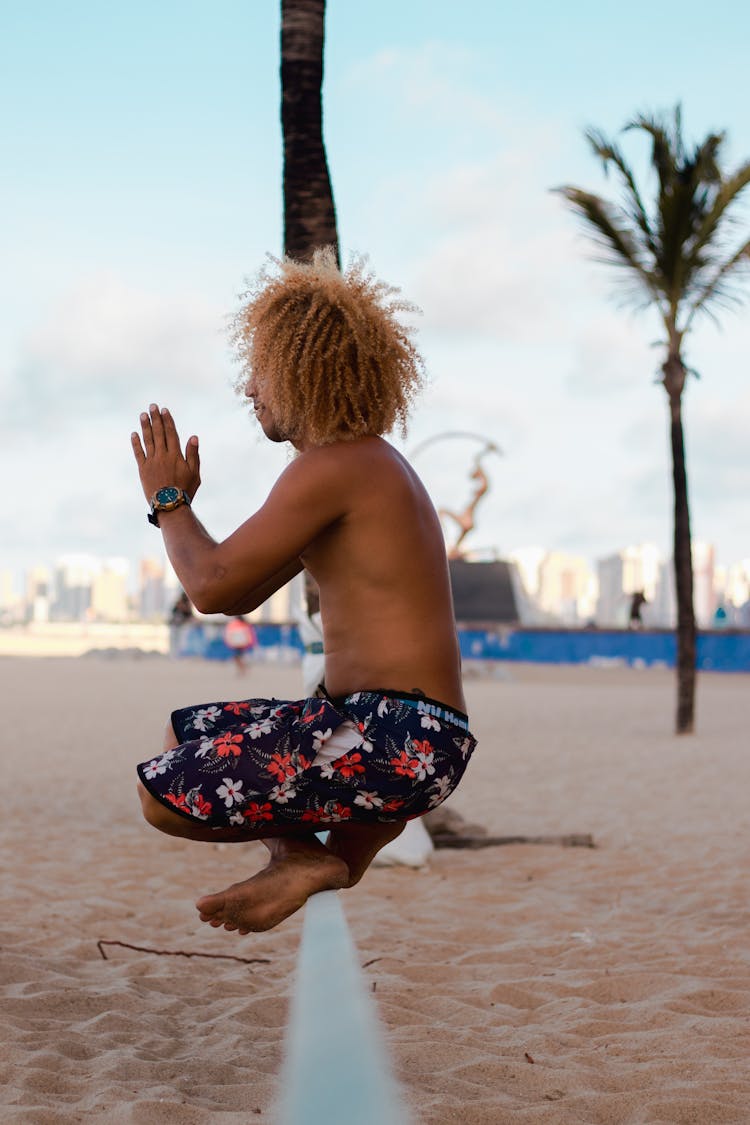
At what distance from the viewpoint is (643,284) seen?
15.2 m

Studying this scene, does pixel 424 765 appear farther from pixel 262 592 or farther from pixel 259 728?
pixel 262 592

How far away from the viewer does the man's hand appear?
8.75ft

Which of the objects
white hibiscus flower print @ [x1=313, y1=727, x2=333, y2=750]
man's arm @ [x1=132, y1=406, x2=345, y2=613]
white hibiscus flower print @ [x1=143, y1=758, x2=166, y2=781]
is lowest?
white hibiscus flower print @ [x1=143, y1=758, x2=166, y2=781]

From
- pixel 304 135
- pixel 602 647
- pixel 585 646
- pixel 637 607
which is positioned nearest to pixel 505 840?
pixel 304 135

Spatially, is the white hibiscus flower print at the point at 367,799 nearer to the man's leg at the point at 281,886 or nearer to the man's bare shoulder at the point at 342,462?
the man's leg at the point at 281,886

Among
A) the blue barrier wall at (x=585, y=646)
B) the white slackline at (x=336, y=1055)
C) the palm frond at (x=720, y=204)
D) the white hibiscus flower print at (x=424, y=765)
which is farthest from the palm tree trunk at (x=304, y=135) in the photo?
the blue barrier wall at (x=585, y=646)

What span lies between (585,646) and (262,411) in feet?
99.2

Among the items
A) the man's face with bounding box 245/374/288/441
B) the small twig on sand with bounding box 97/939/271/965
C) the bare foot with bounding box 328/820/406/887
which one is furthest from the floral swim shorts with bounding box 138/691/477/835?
the small twig on sand with bounding box 97/939/271/965

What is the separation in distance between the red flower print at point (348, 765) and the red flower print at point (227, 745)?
198 millimetres

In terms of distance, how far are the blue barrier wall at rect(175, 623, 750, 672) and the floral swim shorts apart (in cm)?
2864

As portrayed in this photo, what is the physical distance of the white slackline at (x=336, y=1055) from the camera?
1662mm

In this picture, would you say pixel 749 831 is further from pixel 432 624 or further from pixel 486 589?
pixel 486 589

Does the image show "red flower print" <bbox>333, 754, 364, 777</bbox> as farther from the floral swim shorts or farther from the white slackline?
the white slackline

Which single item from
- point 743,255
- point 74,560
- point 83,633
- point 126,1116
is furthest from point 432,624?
point 74,560
